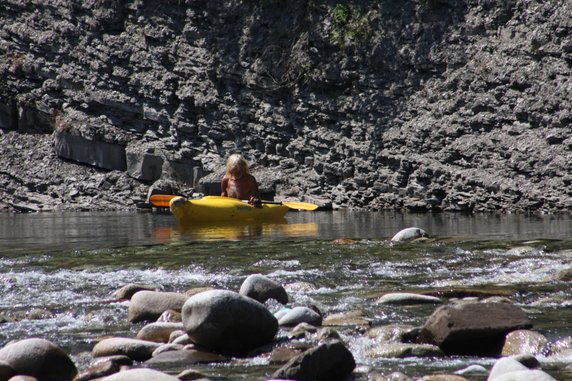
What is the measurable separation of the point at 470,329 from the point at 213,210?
10.5m

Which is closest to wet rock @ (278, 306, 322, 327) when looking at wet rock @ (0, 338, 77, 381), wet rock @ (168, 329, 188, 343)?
wet rock @ (168, 329, 188, 343)

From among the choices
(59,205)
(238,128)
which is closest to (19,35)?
(59,205)

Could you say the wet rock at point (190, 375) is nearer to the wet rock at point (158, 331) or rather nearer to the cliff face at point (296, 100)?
the wet rock at point (158, 331)

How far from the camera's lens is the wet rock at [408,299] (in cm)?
581

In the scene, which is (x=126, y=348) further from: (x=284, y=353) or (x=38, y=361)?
(x=284, y=353)

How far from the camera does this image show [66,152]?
24.0 m

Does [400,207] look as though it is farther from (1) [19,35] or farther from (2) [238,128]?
(1) [19,35]

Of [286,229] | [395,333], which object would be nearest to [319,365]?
[395,333]

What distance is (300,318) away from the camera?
5.18 m

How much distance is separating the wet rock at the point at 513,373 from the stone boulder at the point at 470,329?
63 centimetres

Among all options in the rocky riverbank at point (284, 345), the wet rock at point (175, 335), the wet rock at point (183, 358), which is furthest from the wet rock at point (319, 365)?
the wet rock at point (175, 335)

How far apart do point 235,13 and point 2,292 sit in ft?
58.1

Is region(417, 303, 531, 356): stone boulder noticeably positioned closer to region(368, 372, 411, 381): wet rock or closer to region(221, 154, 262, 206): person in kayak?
region(368, 372, 411, 381): wet rock

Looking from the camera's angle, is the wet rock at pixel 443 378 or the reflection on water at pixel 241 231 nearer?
the wet rock at pixel 443 378
